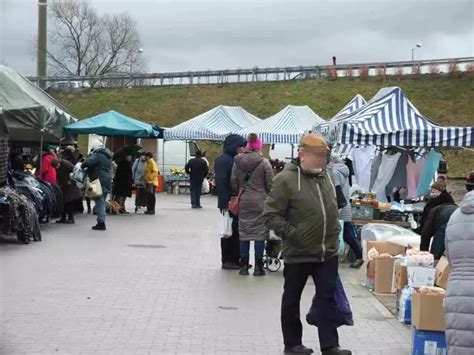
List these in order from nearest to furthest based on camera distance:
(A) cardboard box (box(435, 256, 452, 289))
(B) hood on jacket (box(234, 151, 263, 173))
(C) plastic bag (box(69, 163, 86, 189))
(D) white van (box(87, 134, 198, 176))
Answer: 1. (A) cardboard box (box(435, 256, 452, 289))
2. (B) hood on jacket (box(234, 151, 263, 173))
3. (C) plastic bag (box(69, 163, 86, 189))
4. (D) white van (box(87, 134, 198, 176))

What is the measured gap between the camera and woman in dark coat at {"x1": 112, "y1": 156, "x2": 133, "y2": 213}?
19.4 metres

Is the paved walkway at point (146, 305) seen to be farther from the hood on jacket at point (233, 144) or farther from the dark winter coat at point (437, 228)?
the hood on jacket at point (233, 144)

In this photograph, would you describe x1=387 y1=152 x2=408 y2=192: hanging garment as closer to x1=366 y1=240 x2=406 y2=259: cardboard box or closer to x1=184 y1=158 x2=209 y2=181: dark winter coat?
x1=366 y1=240 x2=406 y2=259: cardboard box

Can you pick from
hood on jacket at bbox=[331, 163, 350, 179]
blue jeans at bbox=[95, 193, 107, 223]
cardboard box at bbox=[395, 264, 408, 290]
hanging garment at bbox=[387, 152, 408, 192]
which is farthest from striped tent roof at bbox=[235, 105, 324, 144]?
cardboard box at bbox=[395, 264, 408, 290]

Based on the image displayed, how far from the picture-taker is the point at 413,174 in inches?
589

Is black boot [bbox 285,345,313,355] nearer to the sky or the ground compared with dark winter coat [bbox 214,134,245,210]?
nearer to the ground

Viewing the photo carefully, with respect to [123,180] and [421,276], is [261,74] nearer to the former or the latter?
[123,180]

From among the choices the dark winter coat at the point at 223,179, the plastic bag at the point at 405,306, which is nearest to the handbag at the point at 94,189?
the dark winter coat at the point at 223,179

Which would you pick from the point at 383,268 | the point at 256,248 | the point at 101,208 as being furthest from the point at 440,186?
the point at 101,208

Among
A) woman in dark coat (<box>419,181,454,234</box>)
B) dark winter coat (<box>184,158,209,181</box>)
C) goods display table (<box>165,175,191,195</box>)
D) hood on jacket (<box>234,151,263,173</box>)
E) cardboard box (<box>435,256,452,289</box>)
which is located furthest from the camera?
goods display table (<box>165,175,191,195</box>)

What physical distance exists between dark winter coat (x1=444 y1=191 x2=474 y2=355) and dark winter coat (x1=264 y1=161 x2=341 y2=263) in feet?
4.83

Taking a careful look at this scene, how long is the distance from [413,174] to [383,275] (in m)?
6.25

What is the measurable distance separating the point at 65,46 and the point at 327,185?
64.4 m

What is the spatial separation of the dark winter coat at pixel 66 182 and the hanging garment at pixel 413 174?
7257 millimetres
